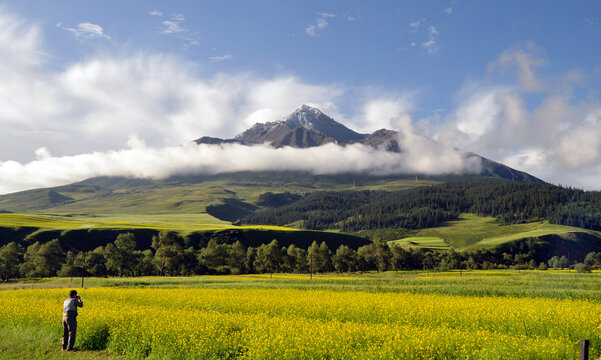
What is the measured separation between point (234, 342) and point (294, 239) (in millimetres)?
181427

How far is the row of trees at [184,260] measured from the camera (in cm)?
9788

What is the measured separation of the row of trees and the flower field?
75437 millimetres

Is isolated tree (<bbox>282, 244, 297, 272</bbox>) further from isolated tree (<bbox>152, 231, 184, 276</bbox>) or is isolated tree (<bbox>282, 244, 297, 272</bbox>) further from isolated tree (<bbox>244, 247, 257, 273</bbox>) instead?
isolated tree (<bbox>152, 231, 184, 276</bbox>)

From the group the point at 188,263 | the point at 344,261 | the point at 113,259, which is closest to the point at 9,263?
the point at 113,259

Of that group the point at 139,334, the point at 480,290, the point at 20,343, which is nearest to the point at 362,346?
A: the point at 139,334

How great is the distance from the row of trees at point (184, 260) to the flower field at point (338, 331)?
75.4 metres

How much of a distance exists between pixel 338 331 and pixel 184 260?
10049 cm

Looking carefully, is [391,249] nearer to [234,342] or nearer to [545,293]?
[545,293]

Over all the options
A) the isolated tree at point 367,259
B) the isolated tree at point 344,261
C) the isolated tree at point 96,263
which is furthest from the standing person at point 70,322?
the isolated tree at point 367,259

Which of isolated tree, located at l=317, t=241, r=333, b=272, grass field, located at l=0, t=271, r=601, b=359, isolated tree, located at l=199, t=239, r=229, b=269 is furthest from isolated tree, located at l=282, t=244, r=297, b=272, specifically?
grass field, located at l=0, t=271, r=601, b=359

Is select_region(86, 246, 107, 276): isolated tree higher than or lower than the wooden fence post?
lower

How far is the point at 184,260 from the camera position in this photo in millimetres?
110688

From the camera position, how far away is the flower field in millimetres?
15375

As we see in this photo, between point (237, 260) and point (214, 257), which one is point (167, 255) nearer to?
point (214, 257)
